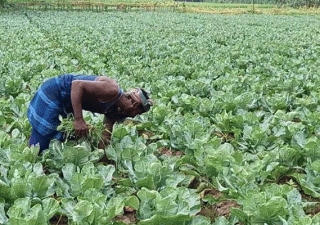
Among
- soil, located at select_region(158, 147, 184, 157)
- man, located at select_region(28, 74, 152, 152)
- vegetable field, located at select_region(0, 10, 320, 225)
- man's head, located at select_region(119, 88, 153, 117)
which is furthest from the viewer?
soil, located at select_region(158, 147, 184, 157)

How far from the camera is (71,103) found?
359 centimetres

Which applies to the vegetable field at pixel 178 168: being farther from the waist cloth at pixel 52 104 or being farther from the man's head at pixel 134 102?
the man's head at pixel 134 102

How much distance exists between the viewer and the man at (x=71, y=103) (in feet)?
11.1

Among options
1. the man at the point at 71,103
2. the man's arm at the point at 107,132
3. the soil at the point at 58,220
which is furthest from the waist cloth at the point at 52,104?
the soil at the point at 58,220

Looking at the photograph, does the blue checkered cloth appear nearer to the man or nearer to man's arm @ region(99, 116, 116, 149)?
the man

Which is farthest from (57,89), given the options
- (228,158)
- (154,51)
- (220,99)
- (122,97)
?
(154,51)

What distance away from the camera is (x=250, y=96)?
5453 mm

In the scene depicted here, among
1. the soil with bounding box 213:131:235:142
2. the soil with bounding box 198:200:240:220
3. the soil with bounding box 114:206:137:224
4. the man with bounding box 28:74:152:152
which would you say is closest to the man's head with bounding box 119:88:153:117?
the man with bounding box 28:74:152:152

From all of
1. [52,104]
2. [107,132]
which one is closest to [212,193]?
[107,132]

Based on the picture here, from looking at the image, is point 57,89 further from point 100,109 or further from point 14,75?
point 14,75

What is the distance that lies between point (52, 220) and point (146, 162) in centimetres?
89

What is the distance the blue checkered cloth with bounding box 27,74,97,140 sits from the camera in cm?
354

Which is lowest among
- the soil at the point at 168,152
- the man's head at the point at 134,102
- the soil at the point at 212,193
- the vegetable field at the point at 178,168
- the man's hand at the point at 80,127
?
the soil at the point at 212,193

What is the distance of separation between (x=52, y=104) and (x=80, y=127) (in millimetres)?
403
